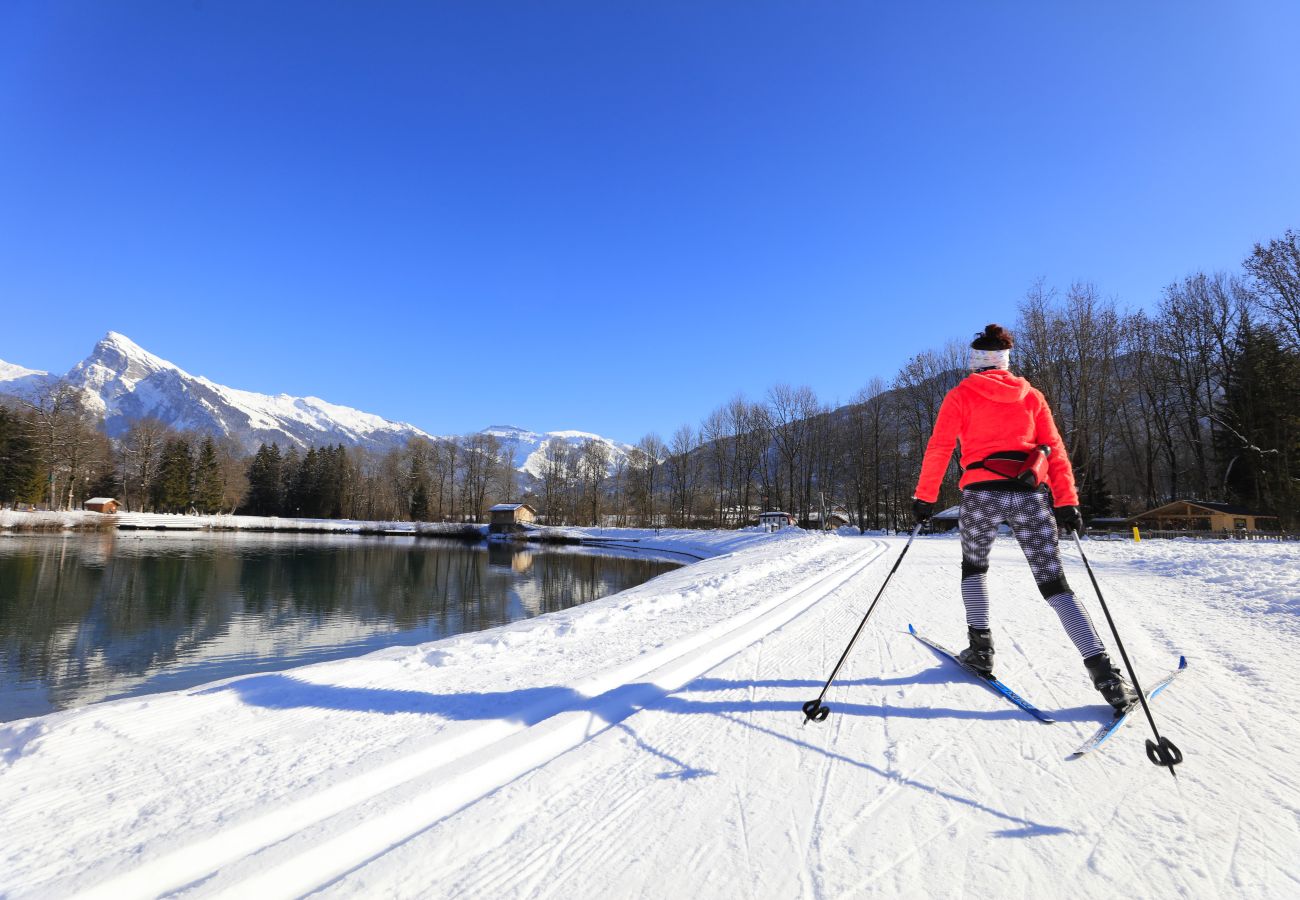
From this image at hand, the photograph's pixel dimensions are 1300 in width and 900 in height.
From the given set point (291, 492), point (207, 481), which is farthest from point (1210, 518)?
point (291, 492)

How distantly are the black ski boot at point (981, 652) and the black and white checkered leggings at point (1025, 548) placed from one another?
0.05 metres

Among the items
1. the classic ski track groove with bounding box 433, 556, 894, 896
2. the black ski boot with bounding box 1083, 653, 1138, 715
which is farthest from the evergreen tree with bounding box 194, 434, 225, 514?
the black ski boot with bounding box 1083, 653, 1138, 715

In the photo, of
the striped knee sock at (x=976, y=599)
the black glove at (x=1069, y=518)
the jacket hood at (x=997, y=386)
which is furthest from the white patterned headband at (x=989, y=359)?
the striped knee sock at (x=976, y=599)

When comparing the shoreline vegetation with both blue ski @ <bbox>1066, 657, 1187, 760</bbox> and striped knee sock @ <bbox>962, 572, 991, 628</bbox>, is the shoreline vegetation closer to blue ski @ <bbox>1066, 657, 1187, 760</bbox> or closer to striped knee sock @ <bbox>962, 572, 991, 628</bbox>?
striped knee sock @ <bbox>962, 572, 991, 628</bbox>

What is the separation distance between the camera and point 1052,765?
8.04ft

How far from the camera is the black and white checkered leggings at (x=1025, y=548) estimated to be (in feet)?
9.98

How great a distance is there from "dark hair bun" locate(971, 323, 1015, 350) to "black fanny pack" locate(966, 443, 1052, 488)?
733 mm

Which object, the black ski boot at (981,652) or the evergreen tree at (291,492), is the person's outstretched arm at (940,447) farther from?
the evergreen tree at (291,492)

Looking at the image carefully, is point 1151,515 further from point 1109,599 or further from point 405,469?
point 405,469

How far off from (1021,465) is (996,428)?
252 mm

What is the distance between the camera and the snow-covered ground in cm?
172

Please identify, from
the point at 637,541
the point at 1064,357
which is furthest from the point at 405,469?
the point at 1064,357

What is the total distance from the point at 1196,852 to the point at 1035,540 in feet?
5.59

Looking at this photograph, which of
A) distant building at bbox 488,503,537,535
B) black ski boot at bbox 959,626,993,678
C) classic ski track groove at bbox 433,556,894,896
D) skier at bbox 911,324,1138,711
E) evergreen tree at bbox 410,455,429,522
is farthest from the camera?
evergreen tree at bbox 410,455,429,522
